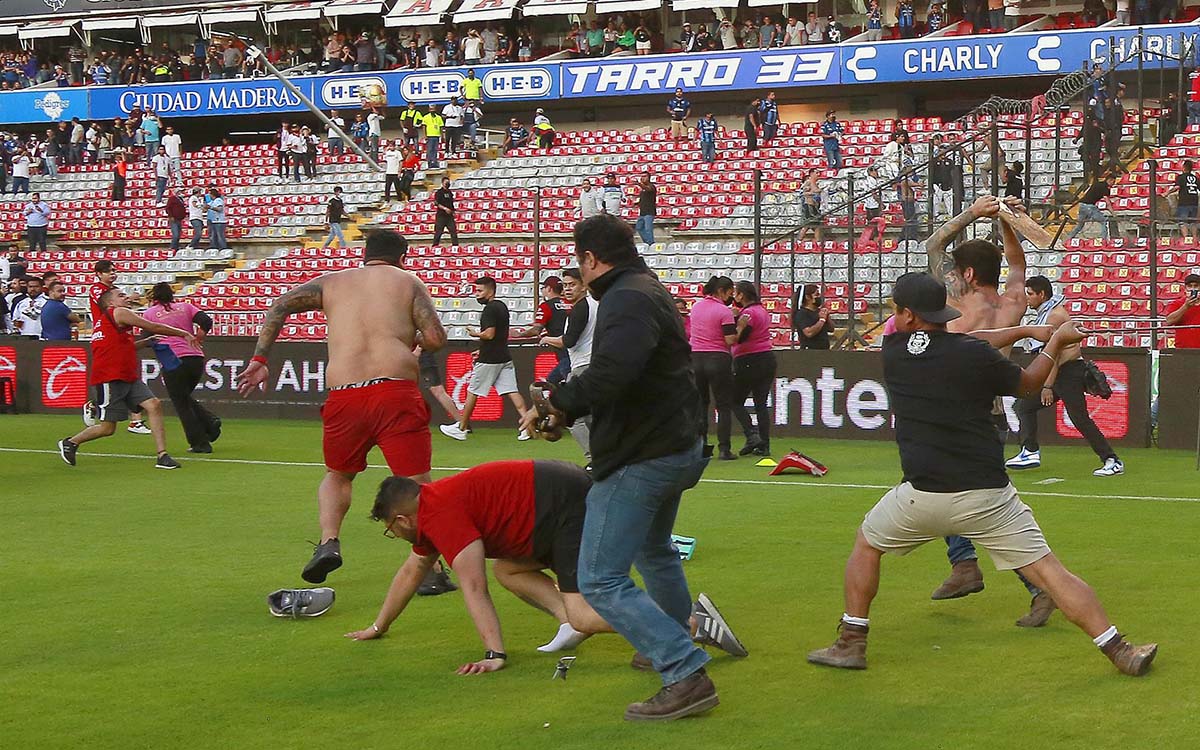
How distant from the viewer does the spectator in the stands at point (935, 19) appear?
37312mm

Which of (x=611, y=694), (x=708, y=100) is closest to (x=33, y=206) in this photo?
(x=708, y=100)

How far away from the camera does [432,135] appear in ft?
120

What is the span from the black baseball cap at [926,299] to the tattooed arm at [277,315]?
10.7 feet

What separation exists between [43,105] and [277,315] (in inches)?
1612

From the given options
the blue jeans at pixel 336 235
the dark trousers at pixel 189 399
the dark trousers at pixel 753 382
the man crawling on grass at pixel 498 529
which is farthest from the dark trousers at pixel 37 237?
the man crawling on grass at pixel 498 529

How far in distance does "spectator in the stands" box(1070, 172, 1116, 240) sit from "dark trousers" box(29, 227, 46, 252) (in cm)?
2449

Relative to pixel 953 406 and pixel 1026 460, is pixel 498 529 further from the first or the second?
pixel 1026 460

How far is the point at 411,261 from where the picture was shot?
1169 inches

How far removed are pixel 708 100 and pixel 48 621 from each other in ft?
111

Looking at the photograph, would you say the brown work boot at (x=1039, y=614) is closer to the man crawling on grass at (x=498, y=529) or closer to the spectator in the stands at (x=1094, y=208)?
the man crawling on grass at (x=498, y=529)

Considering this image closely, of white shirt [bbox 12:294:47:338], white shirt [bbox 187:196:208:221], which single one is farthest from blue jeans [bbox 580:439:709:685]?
white shirt [bbox 187:196:208:221]

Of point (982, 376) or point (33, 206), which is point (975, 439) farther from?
point (33, 206)

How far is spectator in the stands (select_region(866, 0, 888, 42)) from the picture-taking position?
123ft

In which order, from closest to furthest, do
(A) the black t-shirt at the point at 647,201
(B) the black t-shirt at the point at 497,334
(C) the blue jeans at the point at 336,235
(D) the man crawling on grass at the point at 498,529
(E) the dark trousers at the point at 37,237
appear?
(D) the man crawling on grass at the point at 498,529 → (B) the black t-shirt at the point at 497,334 → (A) the black t-shirt at the point at 647,201 → (C) the blue jeans at the point at 336,235 → (E) the dark trousers at the point at 37,237
